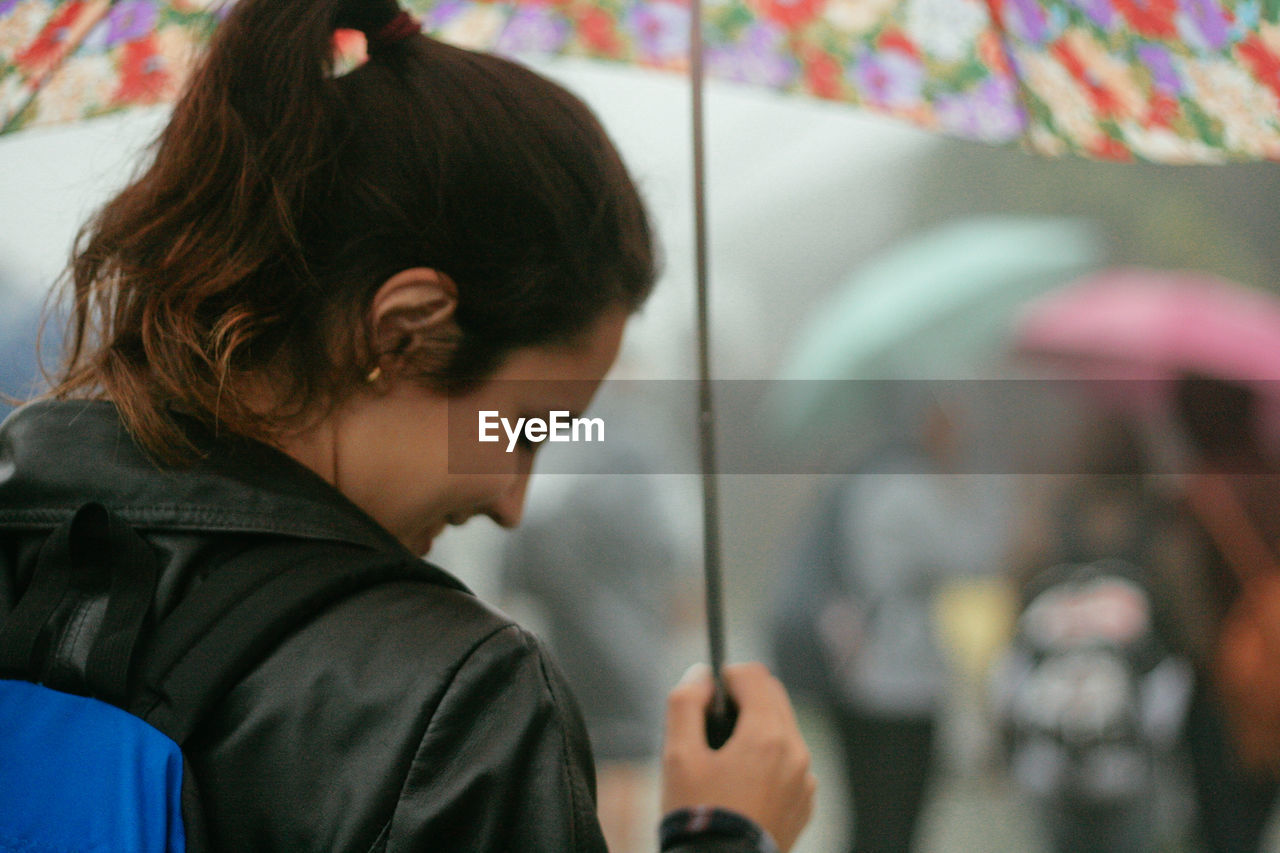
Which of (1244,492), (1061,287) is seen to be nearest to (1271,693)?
(1244,492)

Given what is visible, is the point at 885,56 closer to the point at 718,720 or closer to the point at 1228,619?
the point at 718,720

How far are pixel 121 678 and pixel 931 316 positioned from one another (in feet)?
14.2

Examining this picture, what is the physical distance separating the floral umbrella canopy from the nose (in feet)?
1.48

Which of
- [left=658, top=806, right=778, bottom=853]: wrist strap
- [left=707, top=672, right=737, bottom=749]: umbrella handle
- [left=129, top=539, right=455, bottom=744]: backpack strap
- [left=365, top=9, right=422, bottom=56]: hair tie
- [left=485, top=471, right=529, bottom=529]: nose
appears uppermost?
[left=365, top=9, right=422, bottom=56]: hair tie

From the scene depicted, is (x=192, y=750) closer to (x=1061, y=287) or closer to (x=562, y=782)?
(x=562, y=782)

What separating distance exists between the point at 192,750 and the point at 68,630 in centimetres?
12

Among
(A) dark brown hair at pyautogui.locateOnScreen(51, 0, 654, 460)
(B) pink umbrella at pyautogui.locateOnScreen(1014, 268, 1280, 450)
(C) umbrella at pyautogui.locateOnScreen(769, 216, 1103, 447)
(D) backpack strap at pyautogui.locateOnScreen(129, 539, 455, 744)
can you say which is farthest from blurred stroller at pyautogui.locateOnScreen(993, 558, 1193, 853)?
(D) backpack strap at pyautogui.locateOnScreen(129, 539, 455, 744)

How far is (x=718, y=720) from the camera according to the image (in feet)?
4.10

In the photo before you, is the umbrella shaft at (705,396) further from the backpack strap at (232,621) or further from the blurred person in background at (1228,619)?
the blurred person in background at (1228,619)

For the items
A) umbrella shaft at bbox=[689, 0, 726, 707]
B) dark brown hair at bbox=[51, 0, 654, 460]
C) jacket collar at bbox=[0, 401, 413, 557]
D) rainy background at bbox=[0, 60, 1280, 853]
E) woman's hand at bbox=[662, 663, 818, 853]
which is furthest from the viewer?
rainy background at bbox=[0, 60, 1280, 853]

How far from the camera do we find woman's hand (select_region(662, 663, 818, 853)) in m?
1.15

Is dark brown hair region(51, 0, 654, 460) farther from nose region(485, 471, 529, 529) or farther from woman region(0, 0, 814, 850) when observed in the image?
nose region(485, 471, 529, 529)

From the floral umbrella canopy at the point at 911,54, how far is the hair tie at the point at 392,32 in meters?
0.07

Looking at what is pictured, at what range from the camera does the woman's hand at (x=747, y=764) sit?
1146mm
